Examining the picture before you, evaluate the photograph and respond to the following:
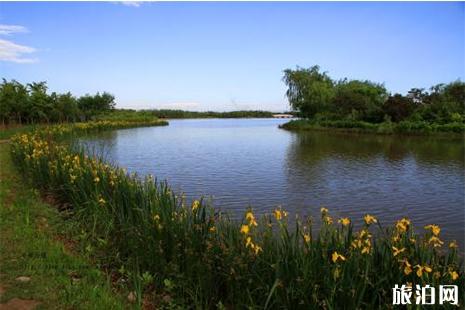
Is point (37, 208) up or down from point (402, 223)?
down

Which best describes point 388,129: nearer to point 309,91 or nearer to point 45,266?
point 309,91

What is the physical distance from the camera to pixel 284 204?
1028 cm

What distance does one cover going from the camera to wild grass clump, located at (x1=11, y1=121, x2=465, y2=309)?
12.4 feet

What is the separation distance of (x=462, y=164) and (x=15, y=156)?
17.6m

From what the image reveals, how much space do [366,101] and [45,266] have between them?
154ft

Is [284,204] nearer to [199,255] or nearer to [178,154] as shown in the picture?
[199,255]

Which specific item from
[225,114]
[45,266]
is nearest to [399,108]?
[45,266]

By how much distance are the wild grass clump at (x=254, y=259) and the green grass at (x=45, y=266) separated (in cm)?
37

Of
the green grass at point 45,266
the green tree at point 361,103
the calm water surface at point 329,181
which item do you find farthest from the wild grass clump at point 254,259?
the green tree at point 361,103

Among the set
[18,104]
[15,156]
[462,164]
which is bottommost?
[462,164]

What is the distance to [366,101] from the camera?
47.9 meters

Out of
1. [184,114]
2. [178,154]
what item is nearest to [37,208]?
[178,154]

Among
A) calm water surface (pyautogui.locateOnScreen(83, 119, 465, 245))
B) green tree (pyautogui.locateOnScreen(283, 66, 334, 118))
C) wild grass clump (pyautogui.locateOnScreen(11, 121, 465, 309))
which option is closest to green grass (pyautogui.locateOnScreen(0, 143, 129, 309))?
wild grass clump (pyautogui.locateOnScreen(11, 121, 465, 309))

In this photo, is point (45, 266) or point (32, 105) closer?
point (45, 266)
